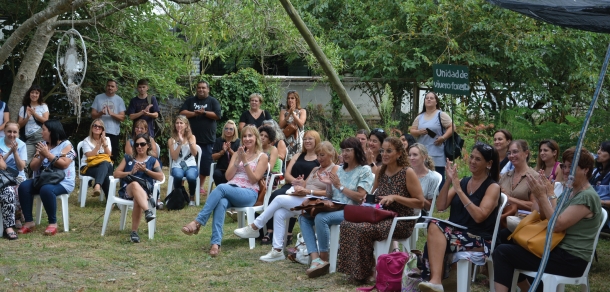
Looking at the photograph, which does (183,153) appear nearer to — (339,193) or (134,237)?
(134,237)

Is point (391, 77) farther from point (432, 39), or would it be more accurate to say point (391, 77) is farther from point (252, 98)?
point (252, 98)

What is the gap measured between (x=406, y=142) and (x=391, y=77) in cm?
674

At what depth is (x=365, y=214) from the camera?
6.20m

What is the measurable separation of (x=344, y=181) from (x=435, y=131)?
221 centimetres

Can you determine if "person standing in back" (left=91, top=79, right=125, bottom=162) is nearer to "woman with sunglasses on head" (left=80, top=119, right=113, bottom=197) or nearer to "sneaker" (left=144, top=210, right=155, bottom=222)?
"woman with sunglasses on head" (left=80, top=119, right=113, bottom=197)

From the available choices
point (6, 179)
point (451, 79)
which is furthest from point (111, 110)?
point (451, 79)

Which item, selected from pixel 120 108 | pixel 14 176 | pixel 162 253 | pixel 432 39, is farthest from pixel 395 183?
pixel 432 39

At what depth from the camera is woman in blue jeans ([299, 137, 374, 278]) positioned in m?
6.71

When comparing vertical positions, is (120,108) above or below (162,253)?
above

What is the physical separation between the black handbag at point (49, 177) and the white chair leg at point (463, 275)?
4966 millimetres

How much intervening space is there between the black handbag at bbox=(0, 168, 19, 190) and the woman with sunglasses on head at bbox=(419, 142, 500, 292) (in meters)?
4.93

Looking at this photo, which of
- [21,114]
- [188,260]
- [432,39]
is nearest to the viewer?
[188,260]

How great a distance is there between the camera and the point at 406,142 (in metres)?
8.25

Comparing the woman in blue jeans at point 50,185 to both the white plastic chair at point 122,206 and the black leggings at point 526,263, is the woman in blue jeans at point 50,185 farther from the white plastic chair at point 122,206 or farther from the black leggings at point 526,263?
the black leggings at point 526,263
